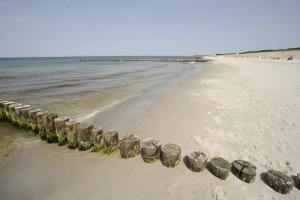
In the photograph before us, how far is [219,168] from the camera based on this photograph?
3.74m

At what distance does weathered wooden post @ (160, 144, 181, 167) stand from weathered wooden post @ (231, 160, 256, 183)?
1243 millimetres

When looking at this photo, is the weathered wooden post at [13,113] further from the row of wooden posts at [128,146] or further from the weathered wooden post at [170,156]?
the weathered wooden post at [170,156]

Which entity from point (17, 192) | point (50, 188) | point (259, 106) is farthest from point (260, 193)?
point (259, 106)

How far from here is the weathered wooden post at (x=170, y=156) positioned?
13.8 ft

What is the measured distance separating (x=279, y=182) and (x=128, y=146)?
328 centimetres

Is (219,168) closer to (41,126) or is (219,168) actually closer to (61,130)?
(61,130)

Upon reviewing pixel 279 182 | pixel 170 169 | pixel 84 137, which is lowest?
pixel 170 169

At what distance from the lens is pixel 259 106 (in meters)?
8.62

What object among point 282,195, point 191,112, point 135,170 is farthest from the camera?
point 191,112

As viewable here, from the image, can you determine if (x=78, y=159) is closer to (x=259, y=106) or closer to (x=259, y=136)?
(x=259, y=136)

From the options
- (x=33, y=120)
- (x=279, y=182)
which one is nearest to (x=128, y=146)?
(x=279, y=182)

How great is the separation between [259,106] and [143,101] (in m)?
6.41

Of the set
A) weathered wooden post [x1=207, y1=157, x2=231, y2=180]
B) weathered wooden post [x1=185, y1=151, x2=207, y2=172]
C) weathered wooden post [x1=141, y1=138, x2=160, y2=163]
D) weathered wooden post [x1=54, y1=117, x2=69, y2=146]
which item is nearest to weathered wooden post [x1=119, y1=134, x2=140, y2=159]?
weathered wooden post [x1=141, y1=138, x2=160, y2=163]

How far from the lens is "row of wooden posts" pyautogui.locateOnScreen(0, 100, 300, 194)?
357 centimetres
